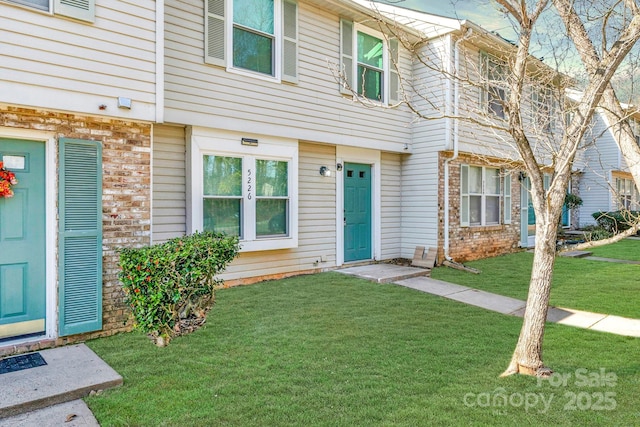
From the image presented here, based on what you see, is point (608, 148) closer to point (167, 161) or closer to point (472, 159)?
point (472, 159)

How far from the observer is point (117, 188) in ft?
15.7

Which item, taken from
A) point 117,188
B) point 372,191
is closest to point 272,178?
point 372,191

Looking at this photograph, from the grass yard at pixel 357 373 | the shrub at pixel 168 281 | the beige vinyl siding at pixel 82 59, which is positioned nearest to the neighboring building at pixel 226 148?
the beige vinyl siding at pixel 82 59

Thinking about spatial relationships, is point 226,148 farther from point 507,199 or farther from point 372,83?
point 507,199

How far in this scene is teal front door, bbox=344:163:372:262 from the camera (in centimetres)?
904

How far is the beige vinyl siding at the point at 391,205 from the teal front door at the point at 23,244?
694 centimetres

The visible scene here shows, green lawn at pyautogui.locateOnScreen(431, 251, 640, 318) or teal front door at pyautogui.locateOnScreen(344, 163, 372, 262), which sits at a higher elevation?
teal front door at pyautogui.locateOnScreen(344, 163, 372, 262)

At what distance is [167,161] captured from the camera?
20.8 ft

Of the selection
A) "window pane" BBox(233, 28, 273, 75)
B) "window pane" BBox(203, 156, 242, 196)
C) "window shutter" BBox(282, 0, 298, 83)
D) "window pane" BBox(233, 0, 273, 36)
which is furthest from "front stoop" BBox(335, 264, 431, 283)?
"window pane" BBox(233, 0, 273, 36)

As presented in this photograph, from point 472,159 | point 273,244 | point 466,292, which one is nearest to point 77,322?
point 273,244

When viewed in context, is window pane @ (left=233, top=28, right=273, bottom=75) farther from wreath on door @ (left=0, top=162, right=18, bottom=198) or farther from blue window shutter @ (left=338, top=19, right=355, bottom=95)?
wreath on door @ (left=0, top=162, right=18, bottom=198)

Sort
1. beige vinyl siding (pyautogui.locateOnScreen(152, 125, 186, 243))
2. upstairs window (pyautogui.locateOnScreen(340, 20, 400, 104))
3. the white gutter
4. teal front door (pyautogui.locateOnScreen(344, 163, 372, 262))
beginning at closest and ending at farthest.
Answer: the white gutter
beige vinyl siding (pyautogui.locateOnScreen(152, 125, 186, 243))
upstairs window (pyautogui.locateOnScreen(340, 20, 400, 104))
teal front door (pyautogui.locateOnScreen(344, 163, 372, 262))

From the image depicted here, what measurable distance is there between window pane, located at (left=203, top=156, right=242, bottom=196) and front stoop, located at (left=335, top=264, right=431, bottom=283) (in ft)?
9.27

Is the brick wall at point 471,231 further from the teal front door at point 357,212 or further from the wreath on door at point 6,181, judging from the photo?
the wreath on door at point 6,181
